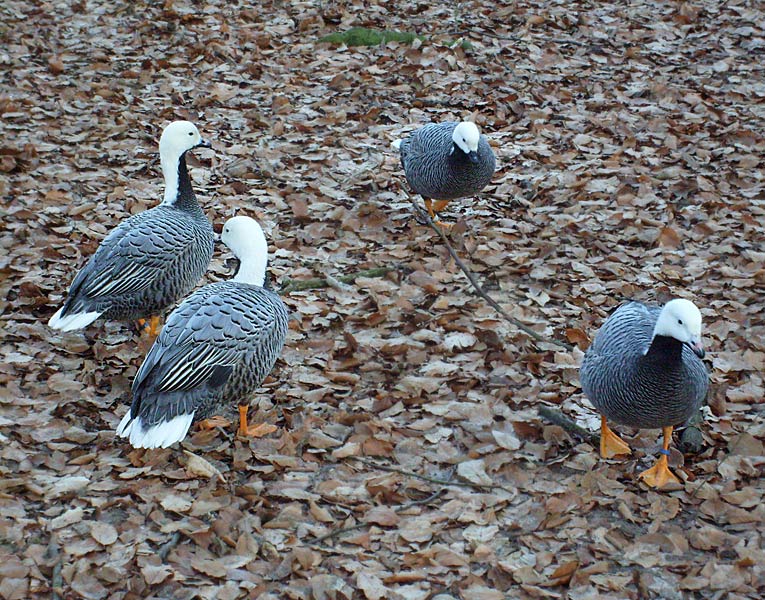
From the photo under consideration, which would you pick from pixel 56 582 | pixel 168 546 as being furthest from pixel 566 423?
pixel 56 582

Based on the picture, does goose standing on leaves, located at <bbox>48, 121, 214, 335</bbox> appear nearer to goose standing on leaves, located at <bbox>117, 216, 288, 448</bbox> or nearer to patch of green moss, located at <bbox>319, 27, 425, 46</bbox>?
goose standing on leaves, located at <bbox>117, 216, 288, 448</bbox>

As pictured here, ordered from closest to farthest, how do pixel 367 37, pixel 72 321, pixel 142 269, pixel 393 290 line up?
pixel 72 321 < pixel 142 269 < pixel 393 290 < pixel 367 37

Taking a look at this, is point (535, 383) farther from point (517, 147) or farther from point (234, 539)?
point (517, 147)

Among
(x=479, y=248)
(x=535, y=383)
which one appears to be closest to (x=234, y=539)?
(x=535, y=383)

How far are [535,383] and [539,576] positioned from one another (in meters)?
1.52

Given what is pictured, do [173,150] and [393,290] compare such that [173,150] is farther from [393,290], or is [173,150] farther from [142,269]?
[393,290]

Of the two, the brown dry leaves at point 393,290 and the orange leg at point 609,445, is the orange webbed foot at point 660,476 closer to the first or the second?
the brown dry leaves at point 393,290

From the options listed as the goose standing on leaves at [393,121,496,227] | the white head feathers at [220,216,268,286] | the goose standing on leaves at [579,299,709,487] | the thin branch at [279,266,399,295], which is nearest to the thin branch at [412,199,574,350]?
the goose standing on leaves at [393,121,496,227]

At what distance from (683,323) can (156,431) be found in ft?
8.68

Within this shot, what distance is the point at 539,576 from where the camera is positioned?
3604mm

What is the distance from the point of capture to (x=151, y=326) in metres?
5.46

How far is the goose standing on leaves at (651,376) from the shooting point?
388cm

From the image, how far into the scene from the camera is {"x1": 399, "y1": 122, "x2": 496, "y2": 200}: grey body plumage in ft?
21.4

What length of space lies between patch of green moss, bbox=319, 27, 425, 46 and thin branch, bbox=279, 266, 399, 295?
15.4ft
